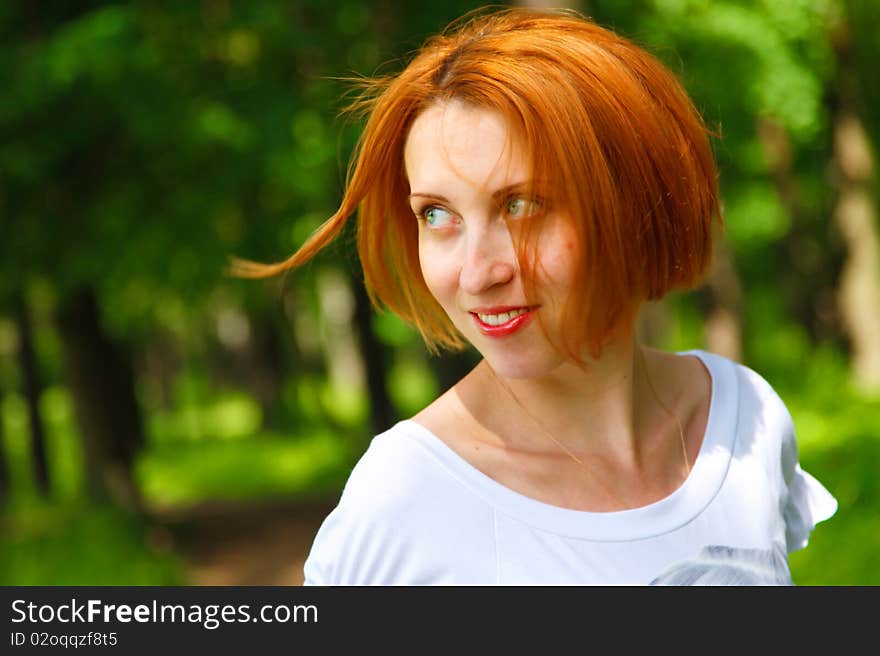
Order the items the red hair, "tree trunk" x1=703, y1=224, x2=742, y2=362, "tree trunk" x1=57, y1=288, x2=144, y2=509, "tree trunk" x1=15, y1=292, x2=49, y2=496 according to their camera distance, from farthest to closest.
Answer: "tree trunk" x1=15, y1=292, x2=49, y2=496 → "tree trunk" x1=57, y1=288, x2=144, y2=509 → "tree trunk" x1=703, y1=224, x2=742, y2=362 → the red hair

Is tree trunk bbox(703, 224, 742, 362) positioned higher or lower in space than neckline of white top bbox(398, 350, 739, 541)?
higher

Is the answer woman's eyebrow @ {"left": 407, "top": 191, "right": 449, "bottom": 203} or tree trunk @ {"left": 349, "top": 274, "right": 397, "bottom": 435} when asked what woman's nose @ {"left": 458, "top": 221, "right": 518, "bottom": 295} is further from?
tree trunk @ {"left": 349, "top": 274, "right": 397, "bottom": 435}

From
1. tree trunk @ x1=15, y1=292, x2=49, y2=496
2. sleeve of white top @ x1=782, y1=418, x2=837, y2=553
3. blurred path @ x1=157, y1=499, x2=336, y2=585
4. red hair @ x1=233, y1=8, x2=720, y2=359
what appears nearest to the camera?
red hair @ x1=233, y1=8, x2=720, y2=359

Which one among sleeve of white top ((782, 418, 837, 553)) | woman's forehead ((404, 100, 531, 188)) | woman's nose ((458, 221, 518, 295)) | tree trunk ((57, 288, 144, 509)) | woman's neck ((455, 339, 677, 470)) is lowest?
sleeve of white top ((782, 418, 837, 553))

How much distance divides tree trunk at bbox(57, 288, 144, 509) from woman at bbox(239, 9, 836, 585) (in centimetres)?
1111

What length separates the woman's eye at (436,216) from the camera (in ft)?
5.39

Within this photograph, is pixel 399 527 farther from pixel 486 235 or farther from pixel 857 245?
pixel 857 245

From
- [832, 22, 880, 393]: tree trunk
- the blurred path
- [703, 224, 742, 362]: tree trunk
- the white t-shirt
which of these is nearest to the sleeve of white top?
the white t-shirt

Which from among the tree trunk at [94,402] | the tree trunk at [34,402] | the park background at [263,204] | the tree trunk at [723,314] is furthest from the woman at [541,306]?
the tree trunk at [34,402]

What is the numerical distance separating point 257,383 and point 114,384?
7516 millimetres

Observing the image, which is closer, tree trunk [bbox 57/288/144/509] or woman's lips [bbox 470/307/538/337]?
woman's lips [bbox 470/307/538/337]

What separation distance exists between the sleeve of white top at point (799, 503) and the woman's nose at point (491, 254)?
71 cm

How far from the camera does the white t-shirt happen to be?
1587 millimetres
